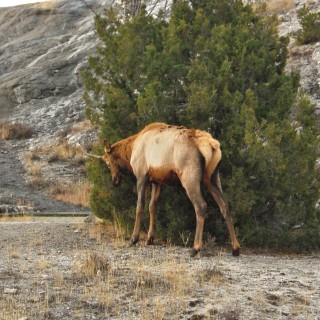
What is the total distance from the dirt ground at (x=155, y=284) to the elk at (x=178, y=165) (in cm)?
60

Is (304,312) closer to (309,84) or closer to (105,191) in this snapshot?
(105,191)

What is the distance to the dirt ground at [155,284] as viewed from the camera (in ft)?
21.7

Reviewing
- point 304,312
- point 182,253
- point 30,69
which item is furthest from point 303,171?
point 30,69

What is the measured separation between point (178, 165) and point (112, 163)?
7.26 feet

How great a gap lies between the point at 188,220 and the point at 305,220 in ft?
6.64

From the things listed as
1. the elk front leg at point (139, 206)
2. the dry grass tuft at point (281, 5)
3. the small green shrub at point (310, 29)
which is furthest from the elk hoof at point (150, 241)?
the dry grass tuft at point (281, 5)

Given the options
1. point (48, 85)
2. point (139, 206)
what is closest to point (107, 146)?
point (139, 206)

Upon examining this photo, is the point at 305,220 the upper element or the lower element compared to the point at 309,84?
lower

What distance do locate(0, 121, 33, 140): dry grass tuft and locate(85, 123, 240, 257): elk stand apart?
2195cm

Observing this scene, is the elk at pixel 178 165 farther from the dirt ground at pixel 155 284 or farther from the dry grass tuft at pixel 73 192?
the dry grass tuft at pixel 73 192

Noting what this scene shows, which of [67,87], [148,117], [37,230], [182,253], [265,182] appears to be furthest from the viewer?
[67,87]

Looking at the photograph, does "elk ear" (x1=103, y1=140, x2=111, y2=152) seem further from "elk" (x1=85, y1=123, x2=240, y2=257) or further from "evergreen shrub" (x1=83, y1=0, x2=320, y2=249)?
"evergreen shrub" (x1=83, y1=0, x2=320, y2=249)

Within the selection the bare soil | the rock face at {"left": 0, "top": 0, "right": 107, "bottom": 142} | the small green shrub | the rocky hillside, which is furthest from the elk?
the rock face at {"left": 0, "top": 0, "right": 107, "bottom": 142}

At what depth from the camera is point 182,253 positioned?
10.1m
